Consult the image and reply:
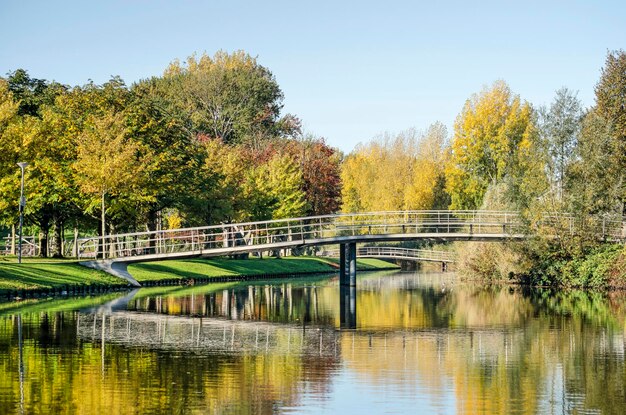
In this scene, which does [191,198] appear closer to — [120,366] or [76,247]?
[76,247]

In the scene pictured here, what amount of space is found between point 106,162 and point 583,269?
30123 millimetres

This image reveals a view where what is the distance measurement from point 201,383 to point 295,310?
23993 mm

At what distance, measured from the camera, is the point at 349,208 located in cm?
11344

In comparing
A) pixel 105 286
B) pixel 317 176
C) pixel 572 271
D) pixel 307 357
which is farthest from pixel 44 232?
pixel 307 357

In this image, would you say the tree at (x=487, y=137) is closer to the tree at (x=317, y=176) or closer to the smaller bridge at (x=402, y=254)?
the smaller bridge at (x=402, y=254)

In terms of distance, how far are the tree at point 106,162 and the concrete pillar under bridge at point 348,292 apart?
14914 mm

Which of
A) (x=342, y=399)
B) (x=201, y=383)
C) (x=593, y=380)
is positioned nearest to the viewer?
(x=342, y=399)

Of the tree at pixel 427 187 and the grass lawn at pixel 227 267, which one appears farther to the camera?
the tree at pixel 427 187

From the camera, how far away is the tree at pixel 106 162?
63.9 metres

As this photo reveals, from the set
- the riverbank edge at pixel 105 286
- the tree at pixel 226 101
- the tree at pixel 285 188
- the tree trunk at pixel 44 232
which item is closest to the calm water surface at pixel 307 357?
the riverbank edge at pixel 105 286

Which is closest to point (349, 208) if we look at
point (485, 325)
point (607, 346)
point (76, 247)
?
point (76, 247)

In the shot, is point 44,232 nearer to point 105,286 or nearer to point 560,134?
point 105,286

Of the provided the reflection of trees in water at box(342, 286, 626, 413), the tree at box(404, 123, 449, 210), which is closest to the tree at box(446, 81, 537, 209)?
the tree at box(404, 123, 449, 210)

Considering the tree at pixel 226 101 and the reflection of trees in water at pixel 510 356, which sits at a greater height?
the tree at pixel 226 101
